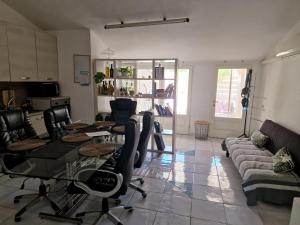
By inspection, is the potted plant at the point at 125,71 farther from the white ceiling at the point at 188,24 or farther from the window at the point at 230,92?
the window at the point at 230,92

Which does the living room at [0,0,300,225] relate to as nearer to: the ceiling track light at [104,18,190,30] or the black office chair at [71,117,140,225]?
the ceiling track light at [104,18,190,30]

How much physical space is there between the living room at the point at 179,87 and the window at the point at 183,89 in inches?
1.5

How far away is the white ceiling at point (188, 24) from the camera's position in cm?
309

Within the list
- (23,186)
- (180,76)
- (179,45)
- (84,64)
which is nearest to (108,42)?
(84,64)

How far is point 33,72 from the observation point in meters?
3.82

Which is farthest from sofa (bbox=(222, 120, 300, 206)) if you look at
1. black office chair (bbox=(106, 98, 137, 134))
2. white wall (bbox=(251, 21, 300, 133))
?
black office chair (bbox=(106, 98, 137, 134))

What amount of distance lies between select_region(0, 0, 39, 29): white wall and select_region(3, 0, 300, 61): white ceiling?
11 centimetres

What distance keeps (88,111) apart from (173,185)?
2454 mm

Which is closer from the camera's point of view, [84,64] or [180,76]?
[84,64]

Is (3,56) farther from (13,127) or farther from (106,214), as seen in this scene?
(106,214)

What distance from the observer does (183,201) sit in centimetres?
251

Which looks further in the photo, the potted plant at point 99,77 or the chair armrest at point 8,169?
the potted plant at point 99,77

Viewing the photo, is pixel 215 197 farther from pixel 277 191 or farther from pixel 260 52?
pixel 260 52

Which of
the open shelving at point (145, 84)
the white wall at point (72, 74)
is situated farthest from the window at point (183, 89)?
the white wall at point (72, 74)
